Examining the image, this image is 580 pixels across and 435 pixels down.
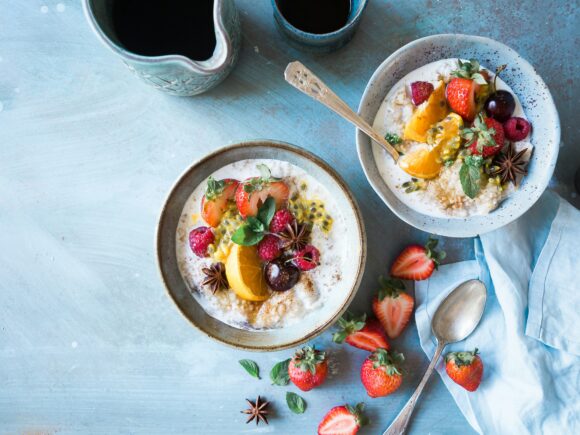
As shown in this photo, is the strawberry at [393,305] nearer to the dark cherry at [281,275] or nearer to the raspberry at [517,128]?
the dark cherry at [281,275]

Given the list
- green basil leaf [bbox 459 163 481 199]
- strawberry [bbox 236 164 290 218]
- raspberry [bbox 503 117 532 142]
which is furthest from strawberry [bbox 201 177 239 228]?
raspberry [bbox 503 117 532 142]

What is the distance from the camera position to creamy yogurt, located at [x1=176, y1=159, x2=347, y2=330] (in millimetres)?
1385

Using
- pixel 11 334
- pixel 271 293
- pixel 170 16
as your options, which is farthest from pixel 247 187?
pixel 11 334

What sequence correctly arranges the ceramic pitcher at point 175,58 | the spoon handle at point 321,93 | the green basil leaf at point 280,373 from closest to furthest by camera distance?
the ceramic pitcher at point 175,58, the spoon handle at point 321,93, the green basil leaf at point 280,373

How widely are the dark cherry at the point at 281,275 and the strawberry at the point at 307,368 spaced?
0.23 m

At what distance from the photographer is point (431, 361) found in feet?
4.89

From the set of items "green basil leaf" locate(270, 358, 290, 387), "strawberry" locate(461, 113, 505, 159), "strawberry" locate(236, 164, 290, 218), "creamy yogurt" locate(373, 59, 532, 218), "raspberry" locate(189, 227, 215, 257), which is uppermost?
"strawberry" locate(461, 113, 505, 159)

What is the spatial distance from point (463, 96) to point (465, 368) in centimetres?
67

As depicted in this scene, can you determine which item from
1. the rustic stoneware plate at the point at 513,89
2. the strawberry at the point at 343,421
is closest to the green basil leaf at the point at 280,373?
the strawberry at the point at 343,421

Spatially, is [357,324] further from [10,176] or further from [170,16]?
[10,176]

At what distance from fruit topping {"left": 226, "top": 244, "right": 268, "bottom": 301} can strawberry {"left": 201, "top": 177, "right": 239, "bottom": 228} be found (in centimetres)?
8

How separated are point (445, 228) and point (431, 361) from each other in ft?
1.22

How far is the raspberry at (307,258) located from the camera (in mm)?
1349

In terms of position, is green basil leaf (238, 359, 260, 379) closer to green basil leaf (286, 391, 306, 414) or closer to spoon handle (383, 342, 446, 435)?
green basil leaf (286, 391, 306, 414)
